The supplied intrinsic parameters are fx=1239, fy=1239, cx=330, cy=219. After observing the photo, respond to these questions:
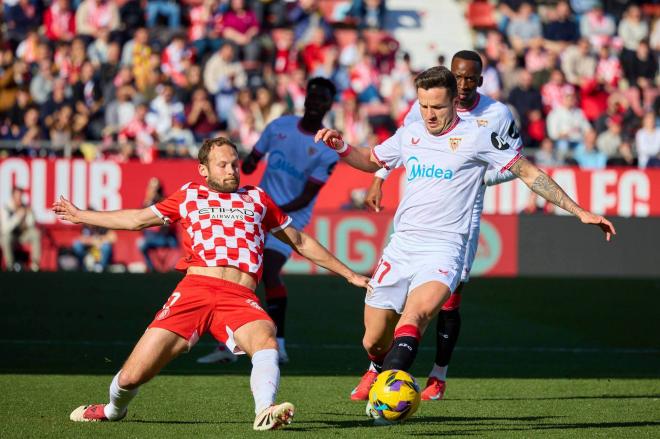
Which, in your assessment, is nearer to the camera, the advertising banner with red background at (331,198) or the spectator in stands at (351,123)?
the advertising banner with red background at (331,198)

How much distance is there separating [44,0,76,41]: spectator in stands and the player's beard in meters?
16.6

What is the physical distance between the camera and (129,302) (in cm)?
1505

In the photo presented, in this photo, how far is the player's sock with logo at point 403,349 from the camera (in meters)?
7.16

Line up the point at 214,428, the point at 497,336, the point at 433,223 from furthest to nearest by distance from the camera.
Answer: the point at 497,336 → the point at 433,223 → the point at 214,428

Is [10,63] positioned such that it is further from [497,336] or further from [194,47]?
[497,336]

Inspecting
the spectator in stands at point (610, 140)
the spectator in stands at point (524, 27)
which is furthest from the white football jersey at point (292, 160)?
the spectator in stands at point (524, 27)

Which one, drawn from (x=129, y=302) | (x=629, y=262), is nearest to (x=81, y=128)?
(x=129, y=302)

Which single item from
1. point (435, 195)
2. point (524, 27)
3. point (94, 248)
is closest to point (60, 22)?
point (94, 248)

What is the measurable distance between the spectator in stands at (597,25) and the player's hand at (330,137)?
18814 mm

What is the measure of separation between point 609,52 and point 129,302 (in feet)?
43.7

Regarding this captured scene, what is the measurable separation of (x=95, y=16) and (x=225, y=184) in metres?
16.8

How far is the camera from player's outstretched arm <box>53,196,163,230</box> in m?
7.47

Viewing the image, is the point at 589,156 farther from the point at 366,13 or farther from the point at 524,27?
the point at 366,13

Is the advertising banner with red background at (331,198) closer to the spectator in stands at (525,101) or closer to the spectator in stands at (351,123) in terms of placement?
the spectator in stands at (351,123)
